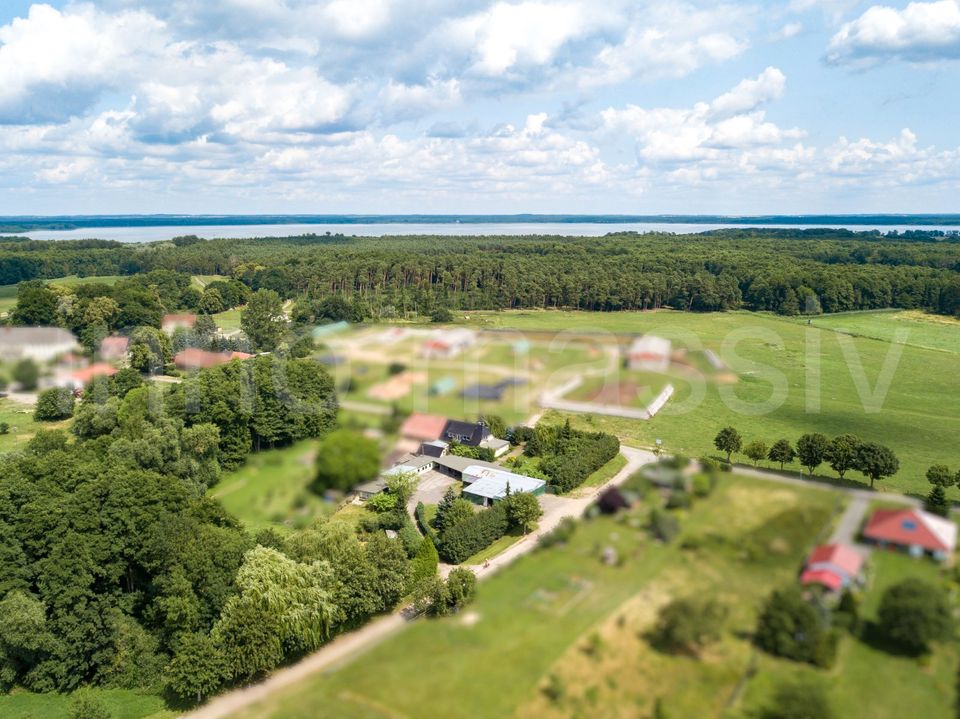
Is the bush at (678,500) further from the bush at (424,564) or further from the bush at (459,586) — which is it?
the bush at (424,564)

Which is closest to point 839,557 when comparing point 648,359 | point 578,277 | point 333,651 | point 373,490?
point 648,359

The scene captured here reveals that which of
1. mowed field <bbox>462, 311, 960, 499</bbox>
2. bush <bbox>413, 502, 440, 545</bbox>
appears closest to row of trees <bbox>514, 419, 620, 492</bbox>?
mowed field <bbox>462, 311, 960, 499</bbox>

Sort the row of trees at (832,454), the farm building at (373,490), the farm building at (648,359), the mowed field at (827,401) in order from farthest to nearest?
the mowed field at (827,401) < the farm building at (373,490) < the row of trees at (832,454) < the farm building at (648,359)

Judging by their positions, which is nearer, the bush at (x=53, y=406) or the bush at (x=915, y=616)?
the bush at (x=915, y=616)

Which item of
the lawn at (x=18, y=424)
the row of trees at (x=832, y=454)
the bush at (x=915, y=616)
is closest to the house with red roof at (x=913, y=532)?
the bush at (x=915, y=616)

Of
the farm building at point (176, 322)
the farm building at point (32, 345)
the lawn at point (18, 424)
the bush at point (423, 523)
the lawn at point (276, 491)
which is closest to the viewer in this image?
the lawn at point (276, 491)

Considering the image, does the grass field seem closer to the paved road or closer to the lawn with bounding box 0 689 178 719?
the lawn with bounding box 0 689 178 719
